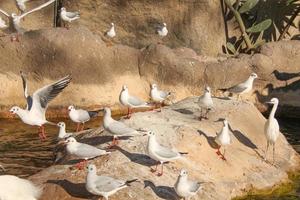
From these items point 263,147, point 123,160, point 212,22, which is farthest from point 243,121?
point 212,22

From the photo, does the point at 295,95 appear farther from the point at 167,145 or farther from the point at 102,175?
the point at 102,175

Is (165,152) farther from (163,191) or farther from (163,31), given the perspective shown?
(163,31)

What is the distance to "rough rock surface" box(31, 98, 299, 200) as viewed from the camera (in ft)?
34.2

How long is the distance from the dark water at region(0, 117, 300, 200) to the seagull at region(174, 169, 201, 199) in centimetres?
167

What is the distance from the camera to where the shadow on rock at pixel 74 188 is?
10.1m

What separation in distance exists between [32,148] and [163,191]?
15.7ft

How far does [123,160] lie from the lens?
10906 mm

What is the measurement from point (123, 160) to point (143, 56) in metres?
7.87

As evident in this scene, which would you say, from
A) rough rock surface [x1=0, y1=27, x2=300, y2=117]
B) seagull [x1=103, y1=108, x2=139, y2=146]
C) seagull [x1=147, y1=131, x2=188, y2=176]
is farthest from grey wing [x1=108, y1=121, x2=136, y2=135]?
rough rock surface [x1=0, y1=27, x2=300, y2=117]

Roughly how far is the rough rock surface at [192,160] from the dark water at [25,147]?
1343 millimetres

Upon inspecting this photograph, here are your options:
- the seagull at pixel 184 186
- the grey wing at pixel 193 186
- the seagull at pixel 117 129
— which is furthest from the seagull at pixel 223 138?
the seagull at pixel 184 186

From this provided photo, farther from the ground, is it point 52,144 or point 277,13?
point 277,13

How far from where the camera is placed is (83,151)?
10.8m

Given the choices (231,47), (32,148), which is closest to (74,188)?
(32,148)
